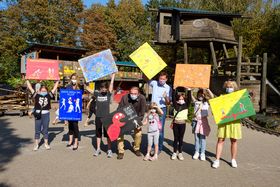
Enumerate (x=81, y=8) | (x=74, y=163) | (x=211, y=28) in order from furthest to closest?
(x=81, y=8)
(x=211, y=28)
(x=74, y=163)

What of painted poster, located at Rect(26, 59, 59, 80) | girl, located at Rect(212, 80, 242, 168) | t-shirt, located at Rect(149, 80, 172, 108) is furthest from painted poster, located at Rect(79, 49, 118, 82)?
girl, located at Rect(212, 80, 242, 168)

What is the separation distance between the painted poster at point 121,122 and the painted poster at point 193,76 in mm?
1479

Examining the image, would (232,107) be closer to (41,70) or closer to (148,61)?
(148,61)

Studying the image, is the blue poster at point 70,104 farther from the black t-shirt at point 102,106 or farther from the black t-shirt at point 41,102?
the black t-shirt at point 102,106

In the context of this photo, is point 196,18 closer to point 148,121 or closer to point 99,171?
point 148,121

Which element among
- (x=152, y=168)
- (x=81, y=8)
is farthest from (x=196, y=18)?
(x=81, y=8)

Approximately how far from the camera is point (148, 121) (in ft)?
22.5

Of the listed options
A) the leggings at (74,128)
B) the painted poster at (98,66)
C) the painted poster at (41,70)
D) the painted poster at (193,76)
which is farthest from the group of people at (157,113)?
the painted poster at (41,70)

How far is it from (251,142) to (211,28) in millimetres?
12290

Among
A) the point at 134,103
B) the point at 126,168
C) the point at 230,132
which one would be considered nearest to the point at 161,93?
the point at 134,103

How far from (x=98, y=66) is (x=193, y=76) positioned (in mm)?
2539

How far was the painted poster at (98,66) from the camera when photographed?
735 centimetres

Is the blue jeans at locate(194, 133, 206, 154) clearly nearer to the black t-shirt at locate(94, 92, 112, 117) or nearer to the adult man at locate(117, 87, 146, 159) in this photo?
the adult man at locate(117, 87, 146, 159)

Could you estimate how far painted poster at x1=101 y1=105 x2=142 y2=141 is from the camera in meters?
6.62
